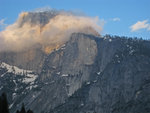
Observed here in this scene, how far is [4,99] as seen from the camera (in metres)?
75.0

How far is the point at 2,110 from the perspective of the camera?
74.8m

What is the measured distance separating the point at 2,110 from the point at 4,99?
7.81 feet
